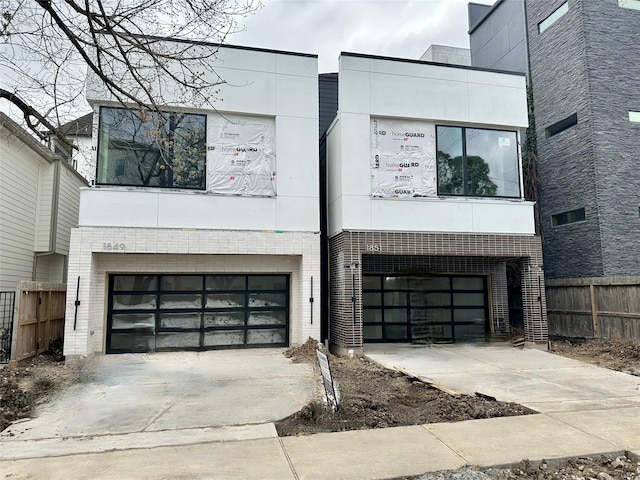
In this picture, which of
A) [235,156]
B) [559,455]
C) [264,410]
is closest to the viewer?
[559,455]

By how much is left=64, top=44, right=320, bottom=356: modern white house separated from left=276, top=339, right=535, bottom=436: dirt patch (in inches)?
151

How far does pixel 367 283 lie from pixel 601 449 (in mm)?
8254

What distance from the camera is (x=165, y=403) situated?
6.51m

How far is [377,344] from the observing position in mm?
12172

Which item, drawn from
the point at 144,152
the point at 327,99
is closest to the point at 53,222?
the point at 144,152

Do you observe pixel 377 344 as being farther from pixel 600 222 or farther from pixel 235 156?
pixel 600 222

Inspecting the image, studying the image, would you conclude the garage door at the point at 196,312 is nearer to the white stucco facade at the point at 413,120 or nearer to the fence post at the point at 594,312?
the white stucco facade at the point at 413,120

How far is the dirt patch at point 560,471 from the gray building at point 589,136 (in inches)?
404

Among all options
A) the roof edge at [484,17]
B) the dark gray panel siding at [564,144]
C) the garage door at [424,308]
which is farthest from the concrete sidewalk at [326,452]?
the roof edge at [484,17]

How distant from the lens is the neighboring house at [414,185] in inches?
428

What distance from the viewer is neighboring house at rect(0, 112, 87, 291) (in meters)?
10.8

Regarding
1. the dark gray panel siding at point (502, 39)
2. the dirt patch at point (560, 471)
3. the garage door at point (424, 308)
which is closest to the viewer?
the dirt patch at point (560, 471)

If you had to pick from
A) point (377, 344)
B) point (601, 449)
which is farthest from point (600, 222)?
point (601, 449)

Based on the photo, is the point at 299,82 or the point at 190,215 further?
the point at 299,82
